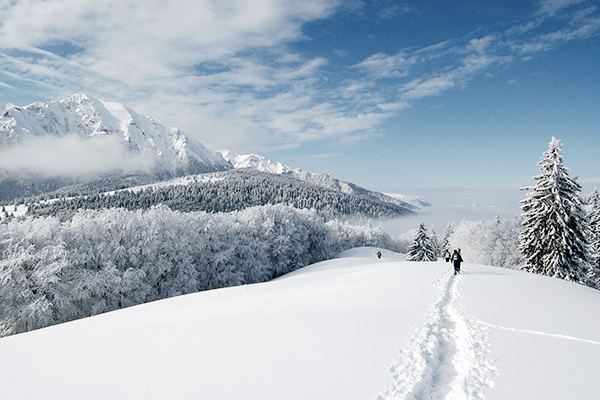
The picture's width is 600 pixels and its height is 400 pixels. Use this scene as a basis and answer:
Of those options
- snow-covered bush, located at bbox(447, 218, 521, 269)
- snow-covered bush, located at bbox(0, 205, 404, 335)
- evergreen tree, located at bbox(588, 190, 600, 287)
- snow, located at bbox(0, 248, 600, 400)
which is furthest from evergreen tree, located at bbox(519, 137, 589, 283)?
snow-covered bush, located at bbox(0, 205, 404, 335)

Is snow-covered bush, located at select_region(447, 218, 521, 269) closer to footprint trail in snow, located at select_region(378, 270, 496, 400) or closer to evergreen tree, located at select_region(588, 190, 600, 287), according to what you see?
evergreen tree, located at select_region(588, 190, 600, 287)

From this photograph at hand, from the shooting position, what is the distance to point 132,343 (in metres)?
7.61

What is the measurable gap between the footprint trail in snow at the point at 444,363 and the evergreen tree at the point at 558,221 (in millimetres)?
21572

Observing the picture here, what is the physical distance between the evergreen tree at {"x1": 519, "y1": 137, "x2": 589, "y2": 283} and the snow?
17.7m

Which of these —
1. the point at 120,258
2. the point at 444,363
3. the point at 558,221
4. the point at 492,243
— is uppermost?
the point at 558,221

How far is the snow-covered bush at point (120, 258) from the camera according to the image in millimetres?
24812

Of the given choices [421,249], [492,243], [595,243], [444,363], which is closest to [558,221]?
[595,243]

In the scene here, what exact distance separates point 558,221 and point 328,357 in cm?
2735

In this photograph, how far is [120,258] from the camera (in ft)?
105

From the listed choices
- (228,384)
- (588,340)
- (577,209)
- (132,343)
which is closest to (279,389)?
(228,384)

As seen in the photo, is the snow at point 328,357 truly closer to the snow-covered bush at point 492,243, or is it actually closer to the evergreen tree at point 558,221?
the evergreen tree at point 558,221

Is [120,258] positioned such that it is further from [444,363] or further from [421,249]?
[421,249]

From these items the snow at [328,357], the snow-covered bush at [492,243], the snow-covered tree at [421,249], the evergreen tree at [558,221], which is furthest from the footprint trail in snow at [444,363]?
the snow-covered bush at [492,243]

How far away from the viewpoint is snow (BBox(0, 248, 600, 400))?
17.2 ft
